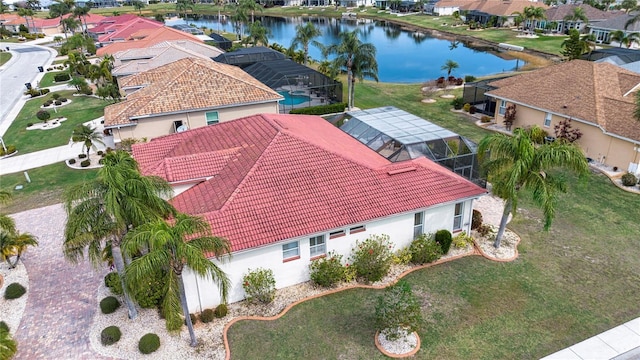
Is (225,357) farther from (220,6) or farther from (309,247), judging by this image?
(220,6)

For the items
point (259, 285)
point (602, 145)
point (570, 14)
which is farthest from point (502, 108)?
point (570, 14)

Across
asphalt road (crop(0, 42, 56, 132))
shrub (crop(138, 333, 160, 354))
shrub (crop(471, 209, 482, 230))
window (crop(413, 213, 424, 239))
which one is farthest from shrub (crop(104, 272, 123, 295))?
asphalt road (crop(0, 42, 56, 132))

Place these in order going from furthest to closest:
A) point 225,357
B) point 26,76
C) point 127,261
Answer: point 26,76 → point 127,261 → point 225,357

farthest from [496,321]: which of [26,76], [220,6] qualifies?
[220,6]

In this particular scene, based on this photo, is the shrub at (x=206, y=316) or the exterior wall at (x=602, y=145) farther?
the exterior wall at (x=602, y=145)

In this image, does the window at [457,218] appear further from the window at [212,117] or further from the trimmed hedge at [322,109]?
the trimmed hedge at [322,109]

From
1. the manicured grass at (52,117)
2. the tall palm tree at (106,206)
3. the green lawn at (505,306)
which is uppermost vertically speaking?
the tall palm tree at (106,206)

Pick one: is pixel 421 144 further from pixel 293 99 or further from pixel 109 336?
pixel 293 99

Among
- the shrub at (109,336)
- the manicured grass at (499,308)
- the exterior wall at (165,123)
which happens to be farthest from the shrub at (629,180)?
the shrub at (109,336)
